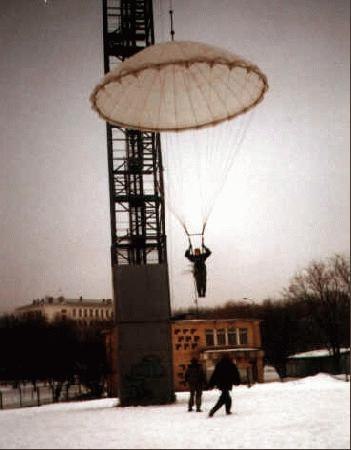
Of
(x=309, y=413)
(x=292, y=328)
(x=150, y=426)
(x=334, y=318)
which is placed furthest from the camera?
(x=292, y=328)

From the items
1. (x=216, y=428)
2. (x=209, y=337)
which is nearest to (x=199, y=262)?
(x=216, y=428)

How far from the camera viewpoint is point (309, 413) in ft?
30.3

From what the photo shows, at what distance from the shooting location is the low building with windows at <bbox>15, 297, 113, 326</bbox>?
2750 inches

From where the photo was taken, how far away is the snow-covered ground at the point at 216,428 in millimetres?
7840

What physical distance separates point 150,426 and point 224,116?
22.2ft

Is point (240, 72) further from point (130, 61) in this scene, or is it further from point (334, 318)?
point (334, 318)

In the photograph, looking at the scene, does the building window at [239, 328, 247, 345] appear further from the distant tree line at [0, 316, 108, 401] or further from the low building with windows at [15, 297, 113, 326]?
the low building with windows at [15, 297, 113, 326]

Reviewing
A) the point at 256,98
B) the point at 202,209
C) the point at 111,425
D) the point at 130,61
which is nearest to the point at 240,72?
the point at 256,98

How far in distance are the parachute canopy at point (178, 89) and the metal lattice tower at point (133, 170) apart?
4863mm

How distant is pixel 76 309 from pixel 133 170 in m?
62.2

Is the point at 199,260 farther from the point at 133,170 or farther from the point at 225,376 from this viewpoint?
the point at 133,170

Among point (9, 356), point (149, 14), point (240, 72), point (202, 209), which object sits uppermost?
point (149, 14)

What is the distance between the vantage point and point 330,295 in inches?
1278

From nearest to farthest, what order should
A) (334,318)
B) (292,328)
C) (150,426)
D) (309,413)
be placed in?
(309,413)
(150,426)
(334,318)
(292,328)
